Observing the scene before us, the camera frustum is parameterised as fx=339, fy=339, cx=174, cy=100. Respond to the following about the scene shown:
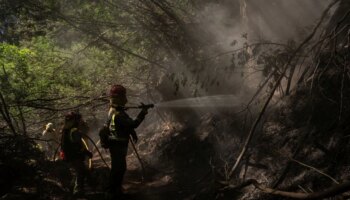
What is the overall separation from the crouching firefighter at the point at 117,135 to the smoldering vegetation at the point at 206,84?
2.68 feet

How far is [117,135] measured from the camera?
6.52 m

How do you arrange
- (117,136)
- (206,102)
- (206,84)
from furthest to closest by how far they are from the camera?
1. (206,102)
2. (206,84)
3. (117,136)

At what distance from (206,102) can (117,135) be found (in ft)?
17.2

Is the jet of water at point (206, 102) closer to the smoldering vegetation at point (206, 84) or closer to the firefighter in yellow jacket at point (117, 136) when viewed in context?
the smoldering vegetation at point (206, 84)

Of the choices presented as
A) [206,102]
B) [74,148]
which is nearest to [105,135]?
[74,148]

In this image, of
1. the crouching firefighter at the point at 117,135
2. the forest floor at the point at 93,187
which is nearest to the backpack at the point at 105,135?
the crouching firefighter at the point at 117,135

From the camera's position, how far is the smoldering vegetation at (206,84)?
6242mm

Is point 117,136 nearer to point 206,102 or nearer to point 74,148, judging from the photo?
point 74,148

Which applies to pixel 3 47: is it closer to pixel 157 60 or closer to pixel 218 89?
pixel 157 60

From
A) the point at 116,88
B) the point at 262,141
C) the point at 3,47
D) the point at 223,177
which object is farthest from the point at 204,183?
the point at 3,47

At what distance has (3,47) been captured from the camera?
361 inches

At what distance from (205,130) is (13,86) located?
5.62 metres

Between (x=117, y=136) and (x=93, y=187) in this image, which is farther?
(x=93, y=187)

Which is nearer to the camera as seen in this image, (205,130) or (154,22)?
(205,130)
